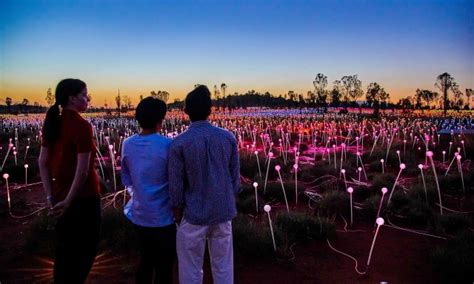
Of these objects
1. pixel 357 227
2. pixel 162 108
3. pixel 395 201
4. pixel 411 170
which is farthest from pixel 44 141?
pixel 411 170

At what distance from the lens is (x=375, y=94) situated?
5791 cm

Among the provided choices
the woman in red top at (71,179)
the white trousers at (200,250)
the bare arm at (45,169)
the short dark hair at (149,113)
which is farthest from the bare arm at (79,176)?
the white trousers at (200,250)

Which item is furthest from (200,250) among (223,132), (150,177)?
(223,132)

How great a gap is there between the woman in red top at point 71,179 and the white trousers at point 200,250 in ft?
2.29

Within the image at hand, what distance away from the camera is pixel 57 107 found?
3.14m

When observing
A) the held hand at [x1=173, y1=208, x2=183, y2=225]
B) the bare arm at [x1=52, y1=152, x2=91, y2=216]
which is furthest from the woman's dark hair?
the held hand at [x1=173, y1=208, x2=183, y2=225]

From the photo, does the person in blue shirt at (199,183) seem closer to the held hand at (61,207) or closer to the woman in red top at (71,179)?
the woman in red top at (71,179)

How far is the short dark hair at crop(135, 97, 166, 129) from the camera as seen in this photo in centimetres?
306

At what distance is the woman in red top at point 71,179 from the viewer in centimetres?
305

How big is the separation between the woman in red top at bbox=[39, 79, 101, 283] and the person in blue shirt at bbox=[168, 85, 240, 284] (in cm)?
64

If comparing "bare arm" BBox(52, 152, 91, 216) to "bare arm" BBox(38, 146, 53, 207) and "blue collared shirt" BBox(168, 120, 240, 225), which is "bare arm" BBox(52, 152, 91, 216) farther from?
"blue collared shirt" BBox(168, 120, 240, 225)

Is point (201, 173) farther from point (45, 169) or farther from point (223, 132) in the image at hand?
point (45, 169)

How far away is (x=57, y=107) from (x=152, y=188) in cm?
90

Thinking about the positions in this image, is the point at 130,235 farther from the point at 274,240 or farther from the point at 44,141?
the point at 44,141
